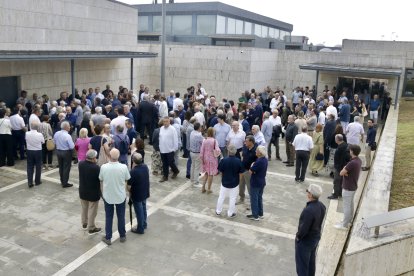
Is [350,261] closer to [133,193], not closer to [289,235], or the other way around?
[289,235]

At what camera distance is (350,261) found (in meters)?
5.62

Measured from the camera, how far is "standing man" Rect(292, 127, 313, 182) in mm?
10164

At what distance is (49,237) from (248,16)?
37289mm

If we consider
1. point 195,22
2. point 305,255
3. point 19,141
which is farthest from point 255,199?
point 195,22

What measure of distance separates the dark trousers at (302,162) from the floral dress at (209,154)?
2452 millimetres

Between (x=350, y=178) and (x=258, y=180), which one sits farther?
(x=258, y=180)

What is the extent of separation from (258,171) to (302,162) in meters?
3.15

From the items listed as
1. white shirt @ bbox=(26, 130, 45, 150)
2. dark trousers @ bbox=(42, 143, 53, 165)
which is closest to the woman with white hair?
white shirt @ bbox=(26, 130, 45, 150)

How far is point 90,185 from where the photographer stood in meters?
7.00

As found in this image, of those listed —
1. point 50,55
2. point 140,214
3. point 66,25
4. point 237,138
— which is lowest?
point 140,214

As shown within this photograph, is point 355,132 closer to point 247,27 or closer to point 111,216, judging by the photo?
point 111,216

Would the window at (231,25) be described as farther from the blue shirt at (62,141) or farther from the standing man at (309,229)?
the standing man at (309,229)

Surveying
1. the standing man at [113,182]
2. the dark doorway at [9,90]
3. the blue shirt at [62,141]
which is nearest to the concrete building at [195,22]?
the dark doorway at [9,90]

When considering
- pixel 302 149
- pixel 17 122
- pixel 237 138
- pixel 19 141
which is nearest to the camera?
pixel 237 138
